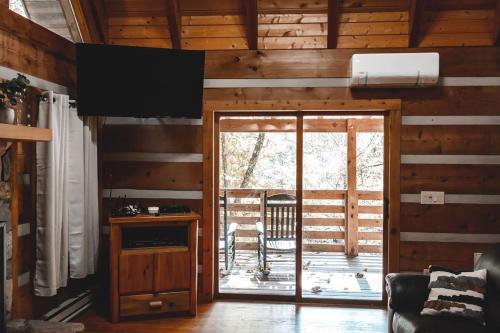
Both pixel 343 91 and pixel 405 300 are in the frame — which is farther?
pixel 343 91

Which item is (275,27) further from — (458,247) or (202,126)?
(458,247)

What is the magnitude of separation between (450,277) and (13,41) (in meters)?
3.44

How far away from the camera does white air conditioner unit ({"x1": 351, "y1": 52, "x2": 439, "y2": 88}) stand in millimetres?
3631

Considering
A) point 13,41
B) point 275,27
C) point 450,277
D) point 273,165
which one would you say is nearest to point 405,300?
point 450,277

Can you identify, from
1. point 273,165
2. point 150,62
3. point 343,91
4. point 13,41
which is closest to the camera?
point 13,41

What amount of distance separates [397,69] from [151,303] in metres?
2.99

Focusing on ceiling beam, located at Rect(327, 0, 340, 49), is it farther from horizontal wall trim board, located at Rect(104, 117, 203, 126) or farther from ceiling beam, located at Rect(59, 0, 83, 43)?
ceiling beam, located at Rect(59, 0, 83, 43)

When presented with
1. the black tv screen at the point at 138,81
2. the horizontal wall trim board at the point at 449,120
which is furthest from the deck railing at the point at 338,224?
the black tv screen at the point at 138,81

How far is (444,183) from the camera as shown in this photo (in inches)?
149

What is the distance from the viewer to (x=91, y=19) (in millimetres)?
3830

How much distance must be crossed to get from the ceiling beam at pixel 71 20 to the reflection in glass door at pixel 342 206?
234 cm

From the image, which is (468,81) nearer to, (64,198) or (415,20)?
(415,20)

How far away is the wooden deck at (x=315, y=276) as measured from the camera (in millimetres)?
4180

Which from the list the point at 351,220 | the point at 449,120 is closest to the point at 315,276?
the point at 351,220
